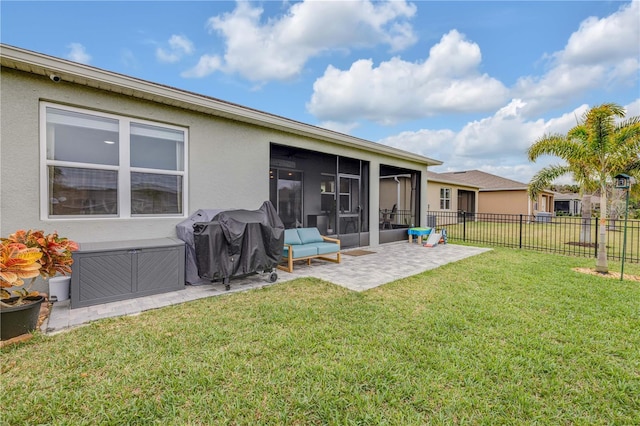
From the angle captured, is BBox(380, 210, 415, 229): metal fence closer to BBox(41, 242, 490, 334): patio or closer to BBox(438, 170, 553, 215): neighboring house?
BBox(41, 242, 490, 334): patio

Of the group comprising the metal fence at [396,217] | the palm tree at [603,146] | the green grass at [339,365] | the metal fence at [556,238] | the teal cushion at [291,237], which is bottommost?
the green grass at [339,365]

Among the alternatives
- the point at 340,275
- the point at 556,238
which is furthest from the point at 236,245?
the point at 556,238

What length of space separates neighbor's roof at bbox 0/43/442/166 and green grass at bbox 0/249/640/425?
139 inches

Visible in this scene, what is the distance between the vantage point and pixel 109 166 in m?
4.67

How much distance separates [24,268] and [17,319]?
0.60 metres

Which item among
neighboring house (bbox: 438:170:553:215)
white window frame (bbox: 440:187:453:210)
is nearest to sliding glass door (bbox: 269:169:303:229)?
white window frame (bbox: 440:187:453:210)

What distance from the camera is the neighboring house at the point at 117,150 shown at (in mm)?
3920

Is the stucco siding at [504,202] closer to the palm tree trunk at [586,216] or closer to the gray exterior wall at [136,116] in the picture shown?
the palm tree trunk at [586,216]

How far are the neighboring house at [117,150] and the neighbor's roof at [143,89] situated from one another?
1 centimetres

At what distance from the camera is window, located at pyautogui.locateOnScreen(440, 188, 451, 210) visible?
61.8ft

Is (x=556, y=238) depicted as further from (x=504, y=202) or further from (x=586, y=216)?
(x=504, y=202)

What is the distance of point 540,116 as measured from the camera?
16922 mm

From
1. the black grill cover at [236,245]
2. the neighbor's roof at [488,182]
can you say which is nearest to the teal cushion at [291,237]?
the black grill cover at [236,245]

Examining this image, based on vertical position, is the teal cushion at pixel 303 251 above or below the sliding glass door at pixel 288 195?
below
